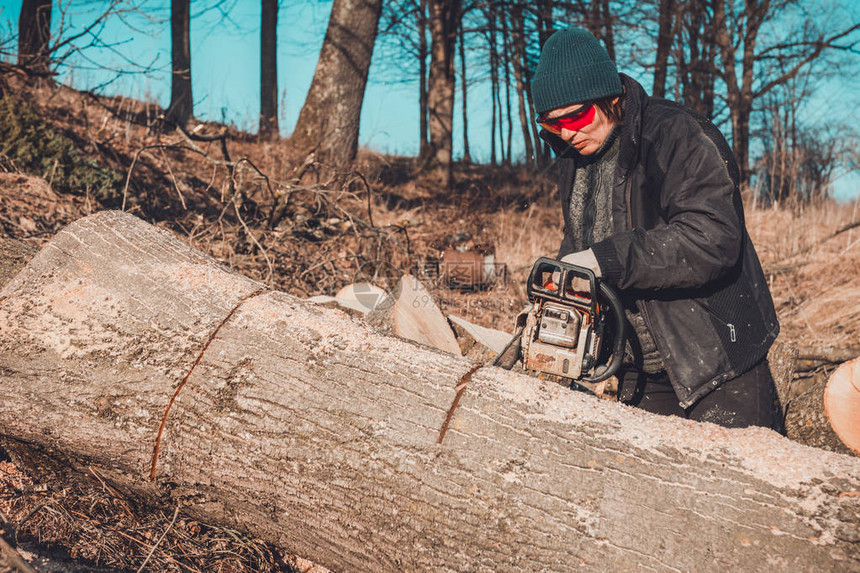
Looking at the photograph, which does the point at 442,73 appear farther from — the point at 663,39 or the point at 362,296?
the point at 362,296

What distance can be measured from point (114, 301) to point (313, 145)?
529cm

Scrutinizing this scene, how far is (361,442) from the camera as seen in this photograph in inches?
72.5

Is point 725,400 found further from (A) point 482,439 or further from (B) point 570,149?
(B) point 570,149

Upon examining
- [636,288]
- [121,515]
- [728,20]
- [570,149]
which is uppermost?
[728,20]

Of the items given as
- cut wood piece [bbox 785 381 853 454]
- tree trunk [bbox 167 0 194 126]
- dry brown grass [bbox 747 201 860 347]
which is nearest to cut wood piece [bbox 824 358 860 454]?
cut wood piece [bbox 785 381 853 454]

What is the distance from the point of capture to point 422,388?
6.31 feet

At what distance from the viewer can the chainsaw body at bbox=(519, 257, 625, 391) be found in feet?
6.51

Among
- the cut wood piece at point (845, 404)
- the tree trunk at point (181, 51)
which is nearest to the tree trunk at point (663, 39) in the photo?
the tree trunk at point (181, 51)

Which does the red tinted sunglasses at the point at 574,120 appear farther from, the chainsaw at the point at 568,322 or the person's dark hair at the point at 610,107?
the chainsaw at the point at 568,322

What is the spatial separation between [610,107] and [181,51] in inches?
327

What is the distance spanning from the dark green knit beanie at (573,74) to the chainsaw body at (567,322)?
641 mm

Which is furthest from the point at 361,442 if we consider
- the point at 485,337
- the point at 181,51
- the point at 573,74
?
the point at 181,51

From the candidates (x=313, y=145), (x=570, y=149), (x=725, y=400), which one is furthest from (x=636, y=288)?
(x=313, y=145)

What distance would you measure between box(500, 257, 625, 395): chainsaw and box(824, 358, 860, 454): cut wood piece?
1.26 meters
